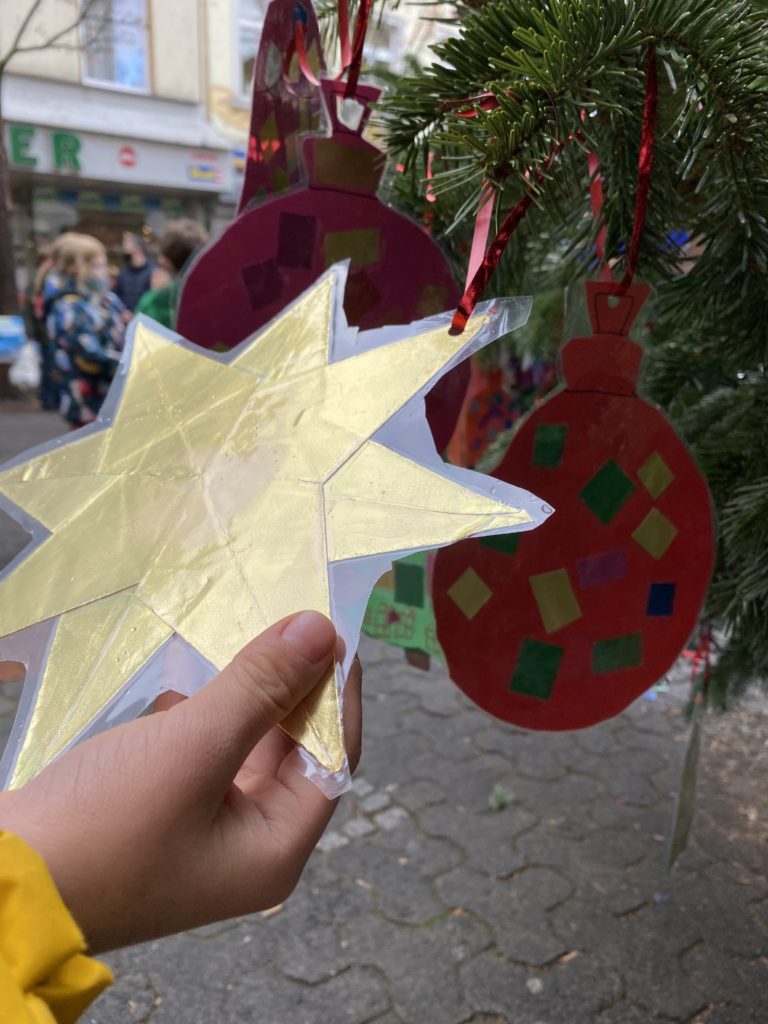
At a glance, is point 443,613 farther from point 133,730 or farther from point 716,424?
point 716,424

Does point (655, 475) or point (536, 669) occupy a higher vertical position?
point (655, 475)

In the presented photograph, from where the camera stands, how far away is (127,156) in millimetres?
7852

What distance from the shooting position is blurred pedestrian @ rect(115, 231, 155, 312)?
465cm

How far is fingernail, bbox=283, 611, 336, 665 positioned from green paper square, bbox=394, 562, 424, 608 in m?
0.44

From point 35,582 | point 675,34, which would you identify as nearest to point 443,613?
point 35,582

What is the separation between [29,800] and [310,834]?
183 mm

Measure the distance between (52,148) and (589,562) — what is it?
820cm

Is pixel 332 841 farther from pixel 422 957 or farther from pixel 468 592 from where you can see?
pixel 468 592

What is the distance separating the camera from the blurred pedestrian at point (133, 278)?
183 inches

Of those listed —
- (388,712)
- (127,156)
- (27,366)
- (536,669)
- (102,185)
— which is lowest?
(27,366)

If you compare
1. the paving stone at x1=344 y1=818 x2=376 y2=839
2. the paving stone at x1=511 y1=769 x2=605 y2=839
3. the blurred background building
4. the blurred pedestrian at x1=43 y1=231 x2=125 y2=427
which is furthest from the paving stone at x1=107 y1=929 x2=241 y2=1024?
the blurred background building

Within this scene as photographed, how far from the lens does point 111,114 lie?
24.8 feet

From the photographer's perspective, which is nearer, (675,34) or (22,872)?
(22,872)

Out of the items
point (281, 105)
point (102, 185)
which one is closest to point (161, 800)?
point (281, 105)
